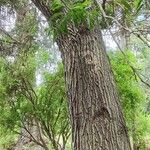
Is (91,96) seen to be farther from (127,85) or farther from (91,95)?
(127,85)

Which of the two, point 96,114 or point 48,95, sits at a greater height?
point 48,95

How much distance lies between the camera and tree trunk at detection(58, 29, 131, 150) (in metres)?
3.22

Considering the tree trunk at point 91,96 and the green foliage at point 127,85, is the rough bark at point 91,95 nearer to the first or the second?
the tree trunk at point 91,96

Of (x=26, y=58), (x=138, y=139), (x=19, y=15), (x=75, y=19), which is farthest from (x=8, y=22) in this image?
(x=75, y=19)

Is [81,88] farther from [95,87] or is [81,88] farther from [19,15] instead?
[19,15]

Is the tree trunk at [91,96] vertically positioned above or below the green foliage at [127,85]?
below

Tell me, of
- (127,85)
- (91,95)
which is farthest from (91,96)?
(127,85)

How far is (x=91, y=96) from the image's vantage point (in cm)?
333

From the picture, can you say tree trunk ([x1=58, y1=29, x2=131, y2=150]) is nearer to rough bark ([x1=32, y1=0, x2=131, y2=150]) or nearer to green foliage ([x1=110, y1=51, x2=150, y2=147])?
rough bark ([x1=32, y1=0, x2=131, y2=150])

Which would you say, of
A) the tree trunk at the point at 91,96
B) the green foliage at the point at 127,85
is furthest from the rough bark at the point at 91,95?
the green foliage at the point at 127,85

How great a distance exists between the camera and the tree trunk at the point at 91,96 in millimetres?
3223

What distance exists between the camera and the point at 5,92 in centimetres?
631

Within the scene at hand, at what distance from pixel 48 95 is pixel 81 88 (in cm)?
302

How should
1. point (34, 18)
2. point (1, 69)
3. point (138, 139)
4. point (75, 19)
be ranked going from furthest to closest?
point (138, 139), point (34, 18), point (1, 69), point (75, 19)
